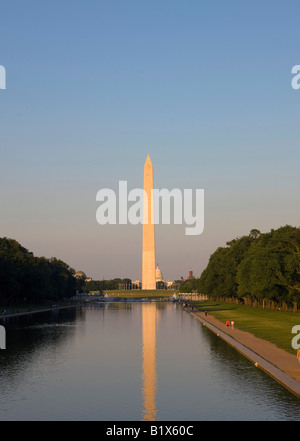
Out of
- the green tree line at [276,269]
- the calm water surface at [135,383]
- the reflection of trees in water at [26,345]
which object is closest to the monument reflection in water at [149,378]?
the calm water surface at [135,383]

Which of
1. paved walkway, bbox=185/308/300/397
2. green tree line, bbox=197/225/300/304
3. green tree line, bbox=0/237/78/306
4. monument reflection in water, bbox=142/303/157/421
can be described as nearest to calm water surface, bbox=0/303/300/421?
monument reflection in water, bbox=142/303/157/421

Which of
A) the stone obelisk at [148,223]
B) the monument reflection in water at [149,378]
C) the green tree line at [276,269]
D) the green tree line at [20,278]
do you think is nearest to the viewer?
the monument reflection in water at [149,378]

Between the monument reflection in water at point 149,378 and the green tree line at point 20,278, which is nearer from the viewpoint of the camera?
the monument reflection in water at point 149,378

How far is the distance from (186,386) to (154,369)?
17.1 feet

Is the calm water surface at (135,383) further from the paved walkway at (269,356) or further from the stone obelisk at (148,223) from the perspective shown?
the stone obelisk at (148,223)

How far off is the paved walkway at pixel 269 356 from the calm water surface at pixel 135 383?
54 cm

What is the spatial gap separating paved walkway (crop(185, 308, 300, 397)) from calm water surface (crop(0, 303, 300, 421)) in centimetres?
54

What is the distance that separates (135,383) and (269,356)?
10.9 m

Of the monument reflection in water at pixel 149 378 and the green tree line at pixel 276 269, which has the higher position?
the green tree line at pixel 276 269

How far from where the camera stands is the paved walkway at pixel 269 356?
2697 centimetres

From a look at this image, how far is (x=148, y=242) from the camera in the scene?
17438 cm

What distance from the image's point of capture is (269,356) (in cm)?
3494

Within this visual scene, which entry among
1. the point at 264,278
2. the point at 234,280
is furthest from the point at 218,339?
the point at 234,280
